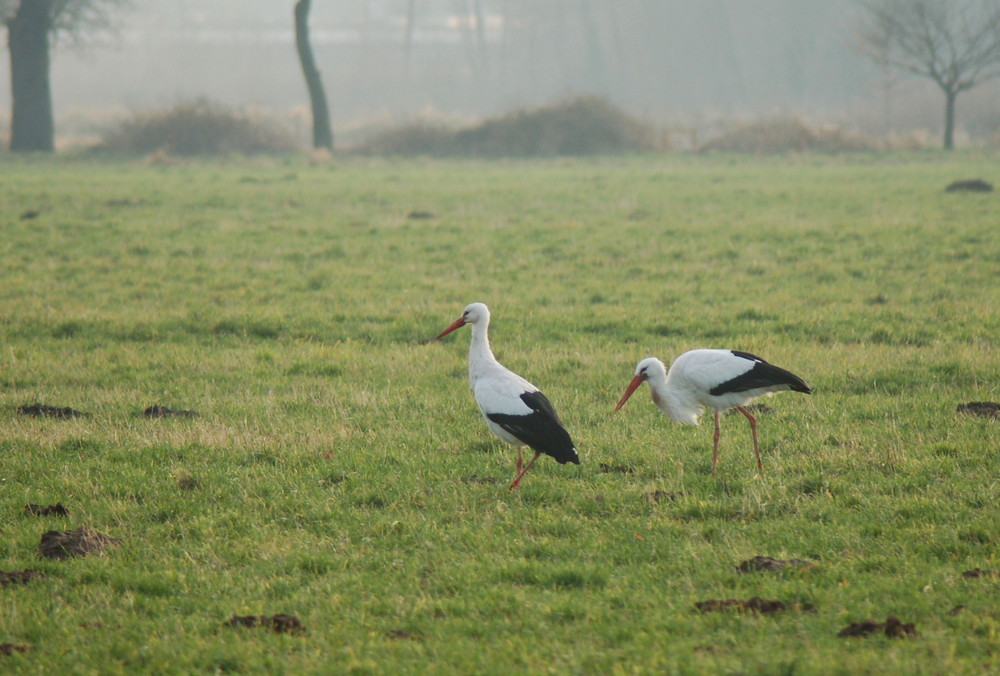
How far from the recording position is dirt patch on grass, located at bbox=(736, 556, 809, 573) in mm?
5656

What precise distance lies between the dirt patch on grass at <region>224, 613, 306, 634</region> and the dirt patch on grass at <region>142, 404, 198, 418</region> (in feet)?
13.1

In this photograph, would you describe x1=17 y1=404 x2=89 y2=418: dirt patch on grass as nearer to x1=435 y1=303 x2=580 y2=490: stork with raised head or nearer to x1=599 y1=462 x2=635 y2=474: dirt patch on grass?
x1=435 y1=303 x2=580 y2=490: stork with raised head

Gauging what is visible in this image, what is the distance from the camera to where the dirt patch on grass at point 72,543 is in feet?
19.6

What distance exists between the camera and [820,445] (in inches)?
305

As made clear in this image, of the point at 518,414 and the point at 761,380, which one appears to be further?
the point at 761,380

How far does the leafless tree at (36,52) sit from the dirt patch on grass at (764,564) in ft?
137

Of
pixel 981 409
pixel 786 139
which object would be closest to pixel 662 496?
pixel 981 409

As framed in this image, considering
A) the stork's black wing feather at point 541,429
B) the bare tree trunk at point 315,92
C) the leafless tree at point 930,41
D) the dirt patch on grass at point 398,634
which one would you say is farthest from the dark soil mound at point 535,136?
the dirt patch on grass at point 398,634

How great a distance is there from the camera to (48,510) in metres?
6.65

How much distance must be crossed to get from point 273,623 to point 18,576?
166cm

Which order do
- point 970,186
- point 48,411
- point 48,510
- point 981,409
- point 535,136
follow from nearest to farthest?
point 48,510, point 981,409, point 48,411, point 970,186, point 535,136

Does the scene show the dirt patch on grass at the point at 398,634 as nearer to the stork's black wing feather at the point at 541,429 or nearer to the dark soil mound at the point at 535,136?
the stork's black wing feather at the point at 541,429

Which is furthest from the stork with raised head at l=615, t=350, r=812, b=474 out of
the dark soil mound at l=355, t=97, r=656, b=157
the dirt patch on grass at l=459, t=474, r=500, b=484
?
the dark soil mound at l=355, t=97, r=656, b=157

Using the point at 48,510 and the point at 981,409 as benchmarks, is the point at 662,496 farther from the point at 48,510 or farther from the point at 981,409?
the point at 48,510
